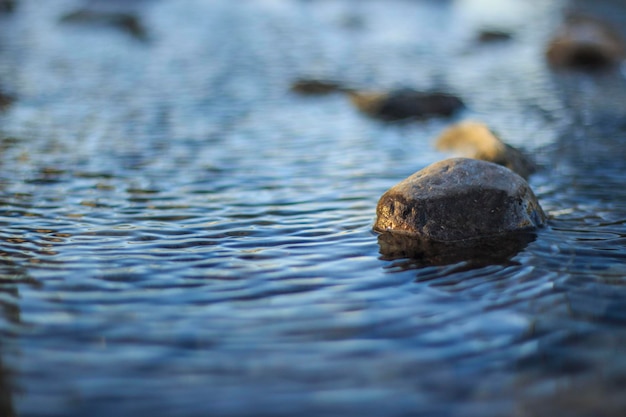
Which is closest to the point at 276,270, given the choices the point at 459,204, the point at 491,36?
the point at 459,204

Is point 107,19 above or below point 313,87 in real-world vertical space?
above

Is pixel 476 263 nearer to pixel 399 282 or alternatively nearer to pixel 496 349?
pixel 399 282

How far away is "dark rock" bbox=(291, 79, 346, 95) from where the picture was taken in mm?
14523

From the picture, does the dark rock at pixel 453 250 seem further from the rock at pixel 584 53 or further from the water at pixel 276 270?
the rock at pixel 584 53

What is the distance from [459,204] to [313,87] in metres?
8.97

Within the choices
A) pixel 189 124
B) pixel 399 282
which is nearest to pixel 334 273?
pixel 399 282

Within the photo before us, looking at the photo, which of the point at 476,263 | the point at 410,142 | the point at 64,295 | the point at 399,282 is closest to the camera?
the point at 64,295

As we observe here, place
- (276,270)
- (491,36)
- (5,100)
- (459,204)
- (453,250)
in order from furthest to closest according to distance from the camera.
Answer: (491,36) < (5,100) < (459,204) < (453,250) < (276,270)

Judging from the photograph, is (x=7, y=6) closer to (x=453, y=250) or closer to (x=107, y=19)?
(x=107, y=19)

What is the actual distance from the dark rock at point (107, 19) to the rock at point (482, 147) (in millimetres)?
15507

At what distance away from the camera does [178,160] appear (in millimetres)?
9352

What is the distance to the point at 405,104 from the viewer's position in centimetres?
1275

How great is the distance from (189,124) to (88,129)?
1.63m

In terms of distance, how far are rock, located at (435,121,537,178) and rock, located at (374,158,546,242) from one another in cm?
204
